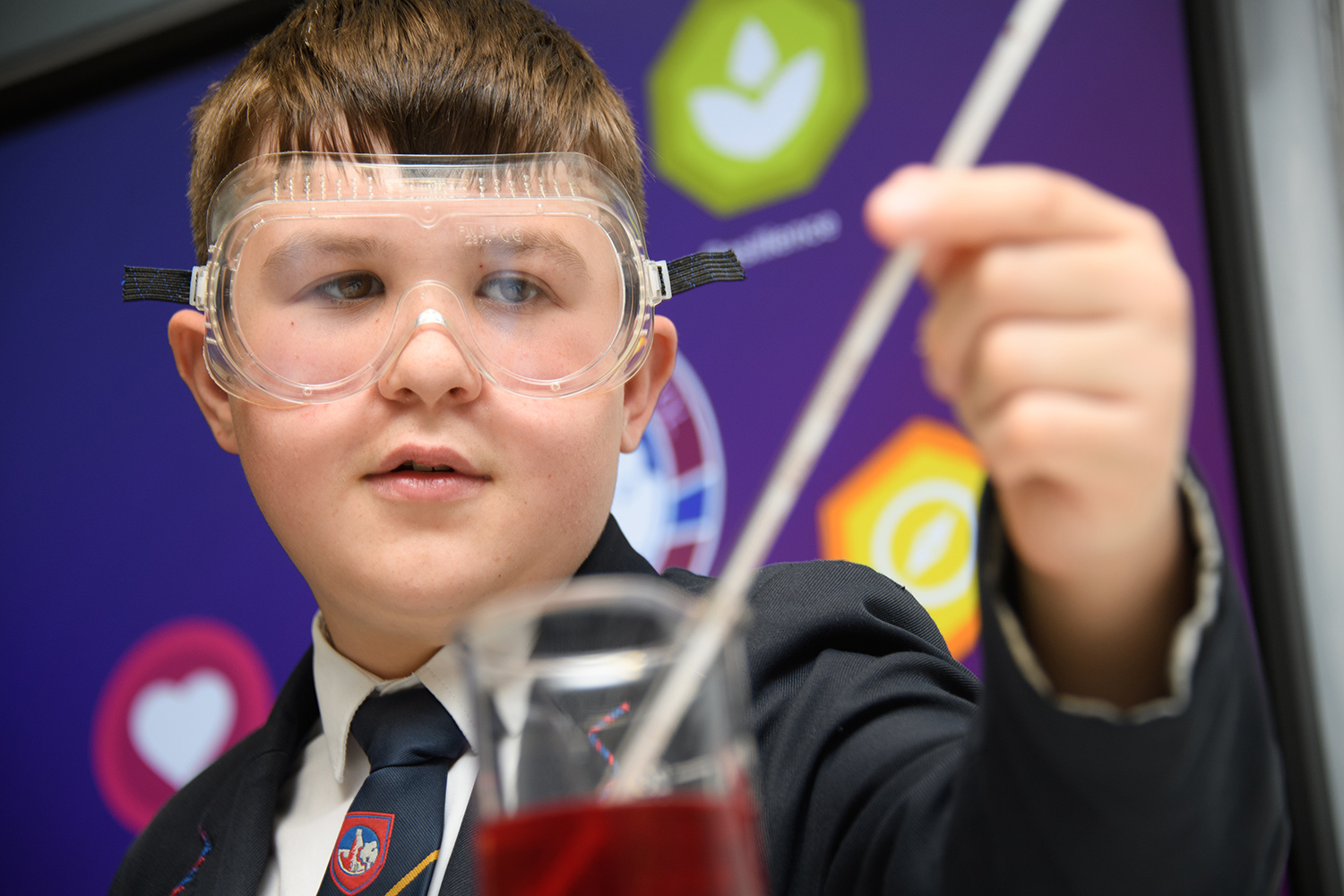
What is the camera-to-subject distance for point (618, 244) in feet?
3.42

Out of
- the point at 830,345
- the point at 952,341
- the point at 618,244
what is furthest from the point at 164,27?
the point at 952,341

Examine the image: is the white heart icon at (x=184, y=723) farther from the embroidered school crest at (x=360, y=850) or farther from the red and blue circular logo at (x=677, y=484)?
the embroidered school crest at (x=360, y=850)

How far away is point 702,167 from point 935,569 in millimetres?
853

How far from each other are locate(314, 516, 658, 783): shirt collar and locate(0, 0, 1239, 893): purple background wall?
720mm

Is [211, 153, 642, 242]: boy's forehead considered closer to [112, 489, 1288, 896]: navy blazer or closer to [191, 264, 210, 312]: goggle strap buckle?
[191, 264, 210, 312]: goggle strap buckle

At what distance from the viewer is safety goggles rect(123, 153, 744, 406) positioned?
96 centimetres

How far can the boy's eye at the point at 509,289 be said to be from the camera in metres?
0.99

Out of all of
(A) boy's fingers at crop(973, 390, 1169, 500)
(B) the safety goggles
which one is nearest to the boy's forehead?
(B) the safety goggles

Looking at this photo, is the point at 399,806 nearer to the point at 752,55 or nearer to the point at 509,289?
the point at 509,289

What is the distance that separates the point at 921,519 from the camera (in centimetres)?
164

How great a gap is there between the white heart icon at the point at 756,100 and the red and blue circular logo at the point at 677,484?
0.41 m

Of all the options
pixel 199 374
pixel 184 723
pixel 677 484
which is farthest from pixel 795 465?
pixel 184 723

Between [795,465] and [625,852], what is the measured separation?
0.56 feet

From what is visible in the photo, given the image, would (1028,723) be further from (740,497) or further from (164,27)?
(164,27)
